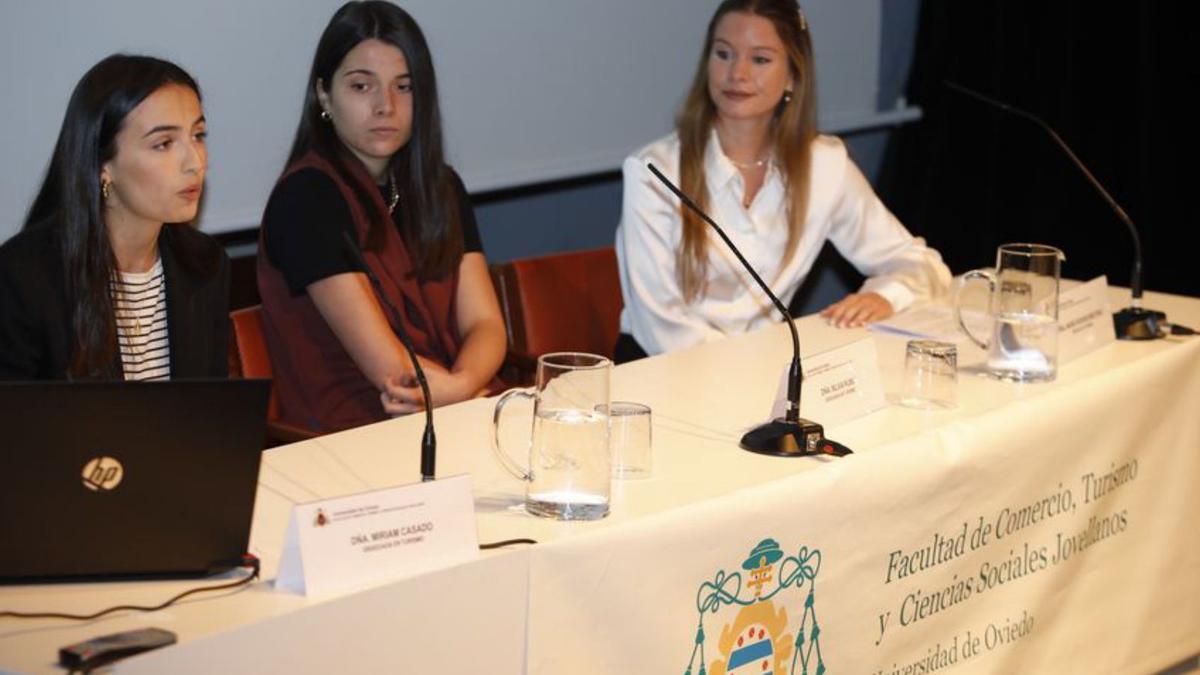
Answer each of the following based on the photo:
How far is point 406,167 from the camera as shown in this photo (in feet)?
10.4

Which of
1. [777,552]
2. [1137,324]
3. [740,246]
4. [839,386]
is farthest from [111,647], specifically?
[740,246]

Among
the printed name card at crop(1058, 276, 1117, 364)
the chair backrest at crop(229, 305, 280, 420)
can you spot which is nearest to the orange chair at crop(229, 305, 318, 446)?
the chair backrest at crop(229, 305, 280, 420)

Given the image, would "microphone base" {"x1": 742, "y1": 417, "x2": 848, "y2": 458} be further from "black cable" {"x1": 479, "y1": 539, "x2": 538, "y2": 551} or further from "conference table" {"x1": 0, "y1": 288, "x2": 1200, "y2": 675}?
"black cable" {"x1": 479, "y1": 539, "x2": 538, "y2": 551}

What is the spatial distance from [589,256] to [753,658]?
5.95 feet

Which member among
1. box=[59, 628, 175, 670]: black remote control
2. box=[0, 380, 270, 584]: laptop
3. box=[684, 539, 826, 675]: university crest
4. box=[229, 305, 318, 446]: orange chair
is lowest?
box=[684, 539, 826, 675]: university crest

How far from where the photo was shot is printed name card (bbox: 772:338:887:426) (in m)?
2.32

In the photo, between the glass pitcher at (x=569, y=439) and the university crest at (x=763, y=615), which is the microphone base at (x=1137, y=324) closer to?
the university crest at (x=763, y=615)

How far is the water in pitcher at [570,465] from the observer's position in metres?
1.87

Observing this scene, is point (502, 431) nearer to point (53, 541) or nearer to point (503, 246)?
point (53, 541)

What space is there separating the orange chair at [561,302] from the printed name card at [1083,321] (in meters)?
1.22

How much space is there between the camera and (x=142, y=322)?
98.8 inches

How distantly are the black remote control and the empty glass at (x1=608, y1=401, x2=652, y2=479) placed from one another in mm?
749

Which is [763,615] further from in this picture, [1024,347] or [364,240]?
[364,240]

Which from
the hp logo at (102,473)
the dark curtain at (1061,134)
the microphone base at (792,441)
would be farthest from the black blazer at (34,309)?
the dark curtain at (1061,134)
